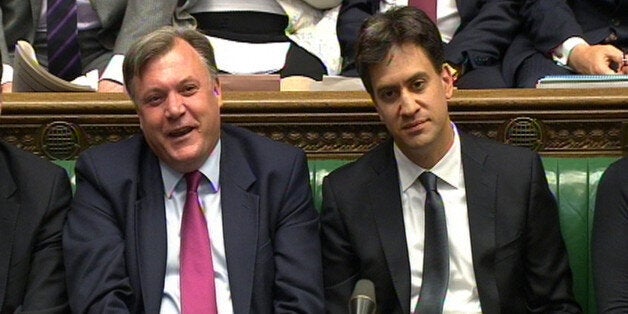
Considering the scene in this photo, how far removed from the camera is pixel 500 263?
2.50m

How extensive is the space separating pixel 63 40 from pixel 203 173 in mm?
1094

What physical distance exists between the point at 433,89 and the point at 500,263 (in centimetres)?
40

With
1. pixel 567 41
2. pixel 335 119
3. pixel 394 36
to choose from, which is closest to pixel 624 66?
pixel 567 41

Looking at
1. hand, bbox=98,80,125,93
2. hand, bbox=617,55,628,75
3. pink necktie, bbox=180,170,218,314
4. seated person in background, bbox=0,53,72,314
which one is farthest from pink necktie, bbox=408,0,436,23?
seated person in background, bbox=0,53,72,314

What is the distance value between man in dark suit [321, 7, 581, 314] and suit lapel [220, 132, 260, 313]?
185 millimetres

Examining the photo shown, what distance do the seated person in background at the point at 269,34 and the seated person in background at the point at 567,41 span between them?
59 centimetres

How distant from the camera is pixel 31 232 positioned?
8.36 feet

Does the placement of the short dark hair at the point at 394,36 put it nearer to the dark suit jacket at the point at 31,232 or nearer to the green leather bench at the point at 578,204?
the green leather bench at the point at 578,204

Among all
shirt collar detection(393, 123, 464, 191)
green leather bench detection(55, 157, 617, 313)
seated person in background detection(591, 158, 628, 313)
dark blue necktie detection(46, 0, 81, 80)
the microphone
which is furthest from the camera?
dark blue necktie detection(46, 0, 81, 80)

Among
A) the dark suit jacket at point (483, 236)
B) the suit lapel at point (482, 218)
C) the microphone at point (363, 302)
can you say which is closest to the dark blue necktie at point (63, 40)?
the dark suit jacket at point (483, 236)

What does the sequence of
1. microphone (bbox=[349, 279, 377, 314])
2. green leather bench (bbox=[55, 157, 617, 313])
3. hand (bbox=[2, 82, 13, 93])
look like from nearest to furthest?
microphone (bbox=[349, 279, 377, 314]) < green leather bench (bbox=[55, 157, 617, 313]) < hand (bbox=[2, 82, 13, 93])

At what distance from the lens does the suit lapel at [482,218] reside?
2.49 meters

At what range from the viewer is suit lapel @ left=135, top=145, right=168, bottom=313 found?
8.11 feet

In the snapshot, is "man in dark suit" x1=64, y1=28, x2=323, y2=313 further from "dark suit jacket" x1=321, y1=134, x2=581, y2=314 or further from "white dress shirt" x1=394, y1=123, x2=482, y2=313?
"white dress shirt" x1=394, y1=123, x2=482, y2=313
